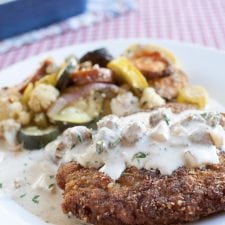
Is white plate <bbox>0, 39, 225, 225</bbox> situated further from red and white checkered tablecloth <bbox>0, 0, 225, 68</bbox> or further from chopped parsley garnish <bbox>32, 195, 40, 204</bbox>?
chopped parsley garnish <bbox>32, 195, 40, 204</bbox>

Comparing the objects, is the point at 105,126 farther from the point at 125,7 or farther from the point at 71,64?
the point at 125,7

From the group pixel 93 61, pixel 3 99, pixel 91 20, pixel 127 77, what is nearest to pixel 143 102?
pixel 127 77

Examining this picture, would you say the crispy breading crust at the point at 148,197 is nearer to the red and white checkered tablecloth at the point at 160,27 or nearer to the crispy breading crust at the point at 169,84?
Result: the crispy breading crust at the point at 169,84

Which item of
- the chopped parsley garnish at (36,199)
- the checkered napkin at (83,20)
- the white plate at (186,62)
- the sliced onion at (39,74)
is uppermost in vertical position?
the sliced onion at (39,74)

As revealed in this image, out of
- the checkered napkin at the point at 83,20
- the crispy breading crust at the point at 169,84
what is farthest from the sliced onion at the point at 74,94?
the checkered napkin at the point at 83,20

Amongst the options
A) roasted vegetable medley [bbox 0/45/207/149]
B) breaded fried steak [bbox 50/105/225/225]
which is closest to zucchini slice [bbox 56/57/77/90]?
roasted vegetable medley [bbox 0/45/207/149]
